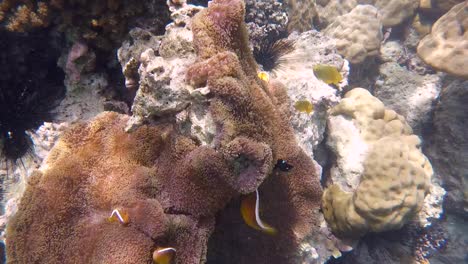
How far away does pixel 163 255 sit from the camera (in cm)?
219

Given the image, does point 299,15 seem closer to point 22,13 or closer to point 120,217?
point 22,13

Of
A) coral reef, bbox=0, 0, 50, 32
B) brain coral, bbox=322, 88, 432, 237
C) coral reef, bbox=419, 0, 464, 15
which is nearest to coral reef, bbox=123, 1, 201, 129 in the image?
coral reef, bbox=0, 0, 50, 32

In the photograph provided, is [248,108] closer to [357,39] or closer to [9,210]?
[9,210]

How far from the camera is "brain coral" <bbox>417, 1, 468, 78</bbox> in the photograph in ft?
17.0

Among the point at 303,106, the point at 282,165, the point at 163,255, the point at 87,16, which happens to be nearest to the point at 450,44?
the point at 303,106

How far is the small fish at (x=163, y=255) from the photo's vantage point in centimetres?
217

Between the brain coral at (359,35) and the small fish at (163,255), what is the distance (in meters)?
5.06

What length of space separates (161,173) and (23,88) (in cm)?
190

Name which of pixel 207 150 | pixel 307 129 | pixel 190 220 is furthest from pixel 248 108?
pixel 307 129

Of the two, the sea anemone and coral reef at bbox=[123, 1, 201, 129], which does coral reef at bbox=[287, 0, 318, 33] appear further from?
coral reef at bbox=[123, 1, 201, 129]

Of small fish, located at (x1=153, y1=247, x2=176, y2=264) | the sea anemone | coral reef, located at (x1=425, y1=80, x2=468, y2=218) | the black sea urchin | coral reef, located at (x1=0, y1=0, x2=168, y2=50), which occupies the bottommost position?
coral reef, located at (x1=425, y1=80, x2=468, y2=218)

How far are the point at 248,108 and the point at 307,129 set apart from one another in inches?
64.4

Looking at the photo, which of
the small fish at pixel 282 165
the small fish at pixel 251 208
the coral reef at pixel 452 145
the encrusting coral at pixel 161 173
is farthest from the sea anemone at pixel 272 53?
the coral reef at pixel 452 145

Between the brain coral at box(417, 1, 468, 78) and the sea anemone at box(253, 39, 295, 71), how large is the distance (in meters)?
2.79
